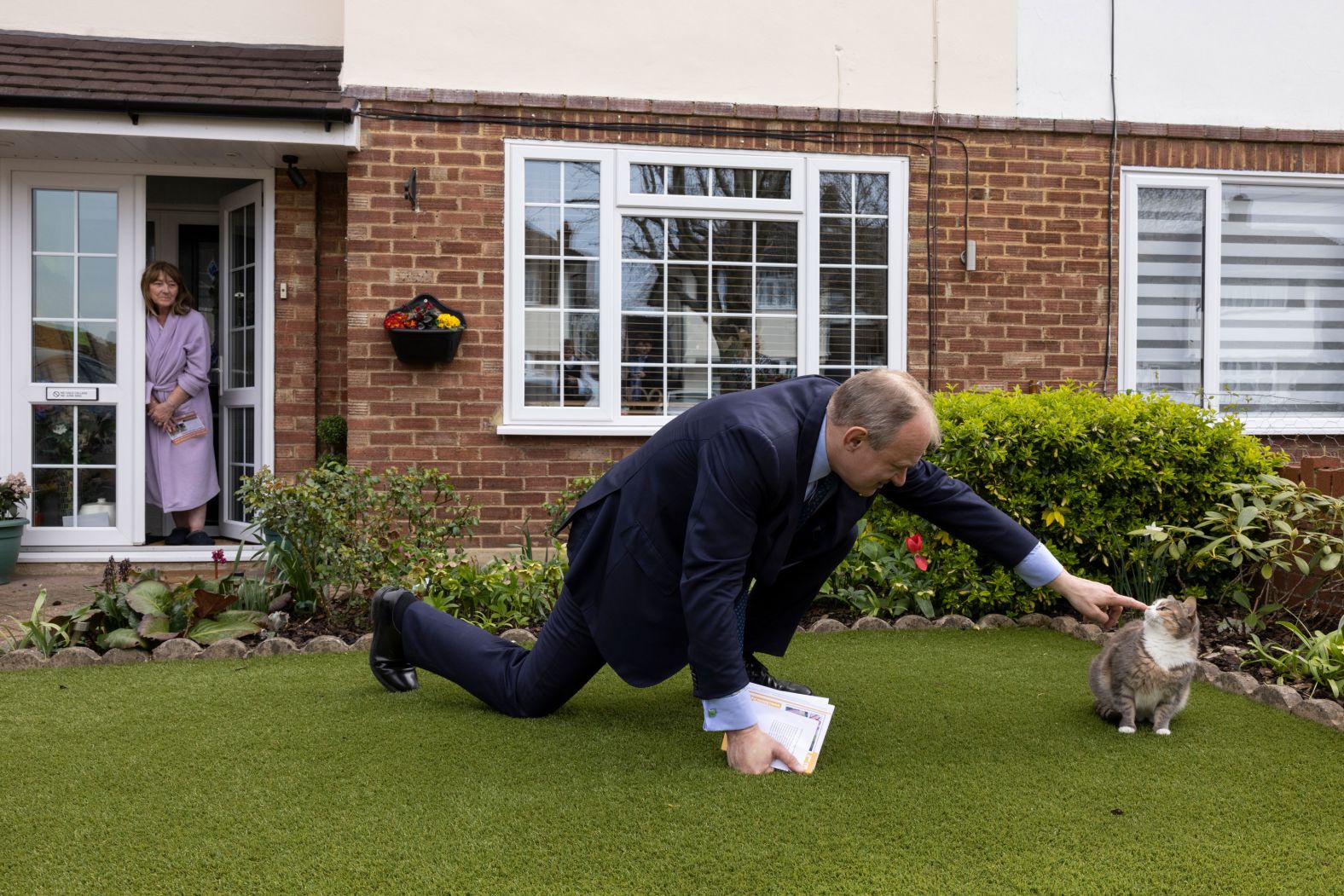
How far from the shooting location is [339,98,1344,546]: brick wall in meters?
7.26

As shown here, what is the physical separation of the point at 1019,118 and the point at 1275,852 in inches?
248

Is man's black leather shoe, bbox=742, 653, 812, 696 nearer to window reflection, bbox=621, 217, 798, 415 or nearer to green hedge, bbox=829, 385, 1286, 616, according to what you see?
green hedge, bbox=829, 385, 1286, 616

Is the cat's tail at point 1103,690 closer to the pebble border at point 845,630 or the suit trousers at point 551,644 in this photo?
the pebble border at point 845,630

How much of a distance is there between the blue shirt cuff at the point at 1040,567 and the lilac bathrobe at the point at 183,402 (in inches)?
243

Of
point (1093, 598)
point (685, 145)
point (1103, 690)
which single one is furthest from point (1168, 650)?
point (685, 145)

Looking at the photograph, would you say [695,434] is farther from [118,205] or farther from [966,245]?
[118,205]

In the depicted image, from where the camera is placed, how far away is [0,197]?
7.32m

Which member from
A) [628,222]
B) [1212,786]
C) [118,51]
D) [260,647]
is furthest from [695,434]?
[118,51]

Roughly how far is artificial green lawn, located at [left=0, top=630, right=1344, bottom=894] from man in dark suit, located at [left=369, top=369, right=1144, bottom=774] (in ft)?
0.71

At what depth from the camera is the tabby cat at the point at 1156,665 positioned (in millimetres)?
3426

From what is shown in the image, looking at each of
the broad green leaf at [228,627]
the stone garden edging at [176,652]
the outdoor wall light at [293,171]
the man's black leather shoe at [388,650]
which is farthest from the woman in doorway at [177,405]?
the man's black leather shoe at [388,650]

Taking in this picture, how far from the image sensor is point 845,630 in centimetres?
528

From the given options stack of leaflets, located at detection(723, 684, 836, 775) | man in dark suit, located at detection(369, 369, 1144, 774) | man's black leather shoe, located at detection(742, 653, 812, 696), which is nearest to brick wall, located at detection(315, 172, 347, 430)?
man in dark suit, located at detection(369, 369, 1144, 774)

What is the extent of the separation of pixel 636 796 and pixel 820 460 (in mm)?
1047
